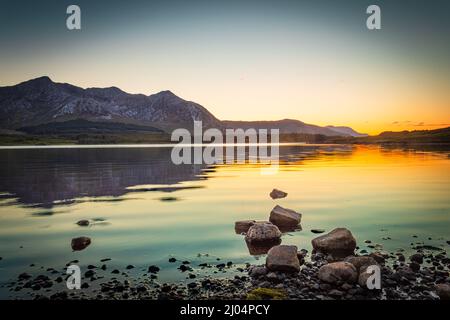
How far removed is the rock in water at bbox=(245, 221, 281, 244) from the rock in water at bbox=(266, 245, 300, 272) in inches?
212

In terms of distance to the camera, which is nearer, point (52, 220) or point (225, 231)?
point (225, 231)

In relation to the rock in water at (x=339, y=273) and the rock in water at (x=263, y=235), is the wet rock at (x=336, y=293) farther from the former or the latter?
the rock in water at (x=263, y=235)

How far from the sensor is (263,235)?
24453 mm

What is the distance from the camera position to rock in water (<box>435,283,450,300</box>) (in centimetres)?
1537

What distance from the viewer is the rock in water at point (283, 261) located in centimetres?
1822

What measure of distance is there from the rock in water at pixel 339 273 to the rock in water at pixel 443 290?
3.42m

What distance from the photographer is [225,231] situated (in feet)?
94.0

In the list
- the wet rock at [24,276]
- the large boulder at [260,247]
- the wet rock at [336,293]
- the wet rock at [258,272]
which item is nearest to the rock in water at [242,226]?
the large boulder at [260,247]
